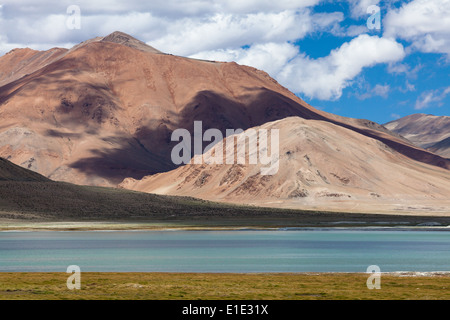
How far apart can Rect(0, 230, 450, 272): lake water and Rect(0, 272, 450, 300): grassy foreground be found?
6804mm

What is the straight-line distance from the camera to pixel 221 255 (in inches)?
2381

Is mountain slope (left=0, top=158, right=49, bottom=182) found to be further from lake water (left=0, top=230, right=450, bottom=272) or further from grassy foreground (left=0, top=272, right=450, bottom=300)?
grassy foreground (left=0, top=272, right=450, bottom=300)

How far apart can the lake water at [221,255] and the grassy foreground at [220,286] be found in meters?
6.80

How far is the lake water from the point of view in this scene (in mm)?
48875

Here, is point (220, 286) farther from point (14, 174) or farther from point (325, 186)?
point (325, 186)

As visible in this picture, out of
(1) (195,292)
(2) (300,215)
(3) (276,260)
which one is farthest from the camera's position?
(2) (300,215)

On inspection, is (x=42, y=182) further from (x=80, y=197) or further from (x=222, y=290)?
(x=222, y=290)

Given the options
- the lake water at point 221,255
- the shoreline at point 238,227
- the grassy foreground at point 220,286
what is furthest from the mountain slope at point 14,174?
the grassy foreground at point 220,286

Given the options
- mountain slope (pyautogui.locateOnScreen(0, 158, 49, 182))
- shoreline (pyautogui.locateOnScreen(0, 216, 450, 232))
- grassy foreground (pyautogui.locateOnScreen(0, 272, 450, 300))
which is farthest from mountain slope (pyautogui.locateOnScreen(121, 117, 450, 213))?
grassy foreground (pyautogui.locateOnScreen(0, 272, 450, 300))

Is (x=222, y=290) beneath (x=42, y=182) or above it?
beneath

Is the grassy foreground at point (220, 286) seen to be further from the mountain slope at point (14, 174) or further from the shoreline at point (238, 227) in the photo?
the mountain slope at point (14, 174)
